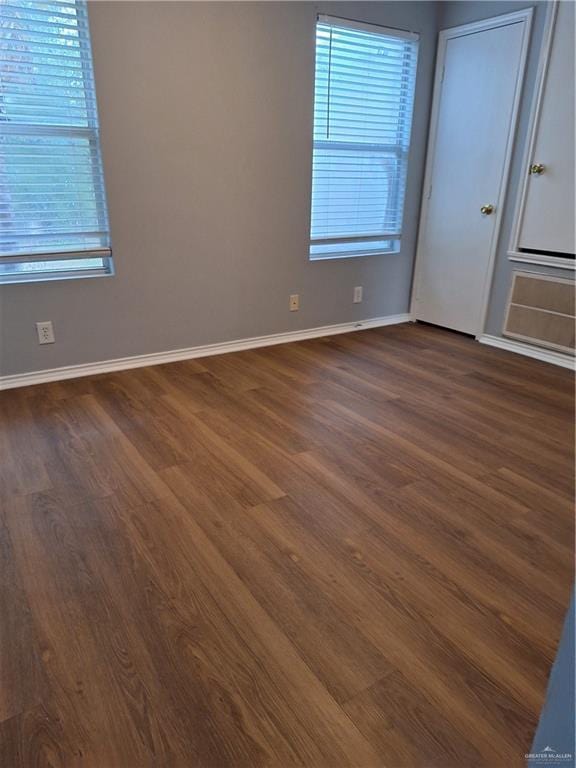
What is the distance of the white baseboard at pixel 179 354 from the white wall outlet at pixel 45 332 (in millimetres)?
173

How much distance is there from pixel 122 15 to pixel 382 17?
1.78 metres

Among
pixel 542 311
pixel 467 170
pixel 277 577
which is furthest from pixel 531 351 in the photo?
pixel 277 577

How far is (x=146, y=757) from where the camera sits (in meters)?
1.09

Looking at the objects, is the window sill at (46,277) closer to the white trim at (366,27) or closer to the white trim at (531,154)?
the white trim at (366,27)

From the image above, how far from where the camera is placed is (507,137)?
3.51 meters

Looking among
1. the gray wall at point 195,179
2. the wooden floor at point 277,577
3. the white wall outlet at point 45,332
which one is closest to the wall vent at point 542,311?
the wooden floor at point 277,577

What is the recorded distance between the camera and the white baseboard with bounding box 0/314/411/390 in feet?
9.80

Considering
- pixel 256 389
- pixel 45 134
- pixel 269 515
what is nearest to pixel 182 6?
pixel 45 134

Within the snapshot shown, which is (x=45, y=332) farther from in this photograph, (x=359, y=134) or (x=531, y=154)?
(x=531, y=154)

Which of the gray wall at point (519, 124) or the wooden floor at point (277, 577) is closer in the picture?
the wooden floor at point (277, 577)

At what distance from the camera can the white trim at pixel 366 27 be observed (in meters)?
3.27

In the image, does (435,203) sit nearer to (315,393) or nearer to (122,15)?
(315,393)

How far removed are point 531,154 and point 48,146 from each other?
290 centimetres

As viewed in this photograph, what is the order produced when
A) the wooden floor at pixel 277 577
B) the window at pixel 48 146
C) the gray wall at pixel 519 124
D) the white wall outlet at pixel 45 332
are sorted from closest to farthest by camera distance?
the wooden floor at pixel 277 577
the window at pixel 48 146
the white wall outlet at pixel 45 332
the gray wall at pixel 519 124
